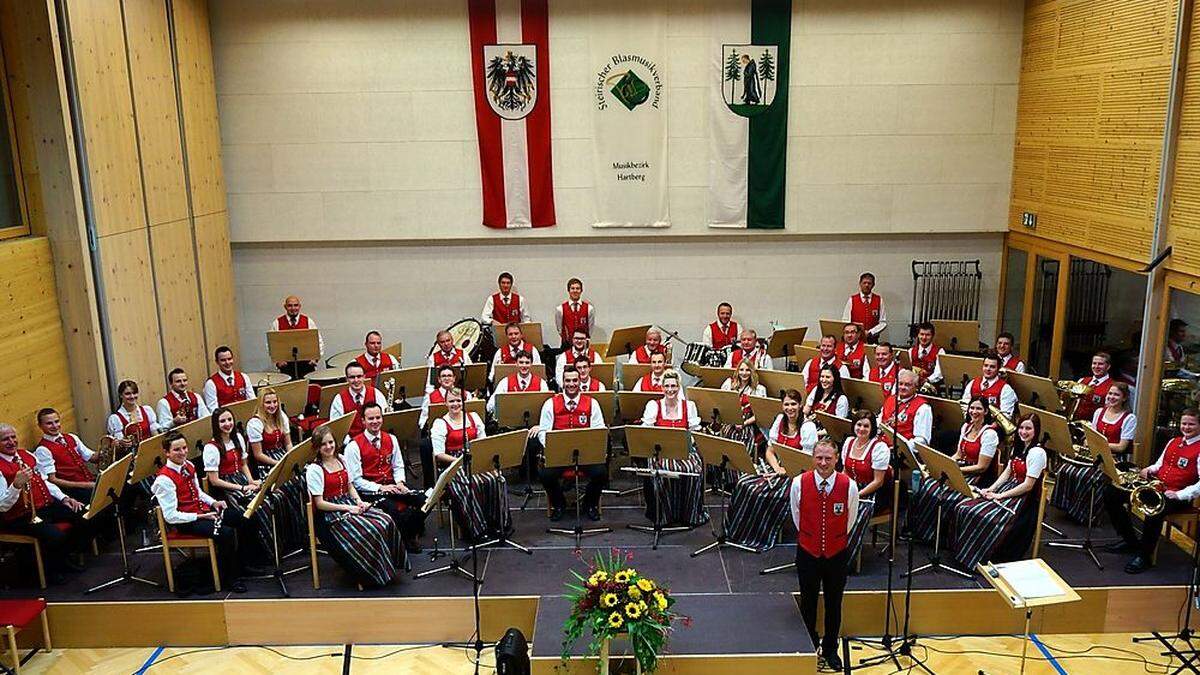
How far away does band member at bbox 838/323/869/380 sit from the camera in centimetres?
1012

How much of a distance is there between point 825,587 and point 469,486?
3.04m

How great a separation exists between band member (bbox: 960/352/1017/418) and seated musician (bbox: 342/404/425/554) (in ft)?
18.4

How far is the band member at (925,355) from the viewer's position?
10289mm

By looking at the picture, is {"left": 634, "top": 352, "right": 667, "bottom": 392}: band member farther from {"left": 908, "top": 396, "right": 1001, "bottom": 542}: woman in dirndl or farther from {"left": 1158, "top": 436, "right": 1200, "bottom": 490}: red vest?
{"left": 1158, "top": 436, "right": 1200, "bottom": 490}: red vest

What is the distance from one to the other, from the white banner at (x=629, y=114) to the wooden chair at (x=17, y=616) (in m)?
7.84

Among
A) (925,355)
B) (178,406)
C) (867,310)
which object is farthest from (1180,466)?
(178,406)

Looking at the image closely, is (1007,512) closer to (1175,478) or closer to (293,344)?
(1175,478)

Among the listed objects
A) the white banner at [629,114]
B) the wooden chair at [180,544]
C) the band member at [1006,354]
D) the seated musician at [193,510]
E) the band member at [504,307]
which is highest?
the white banner at [629,114]

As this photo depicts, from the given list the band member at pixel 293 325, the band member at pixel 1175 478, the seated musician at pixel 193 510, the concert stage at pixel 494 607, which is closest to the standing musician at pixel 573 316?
the band member at pixel 293 325

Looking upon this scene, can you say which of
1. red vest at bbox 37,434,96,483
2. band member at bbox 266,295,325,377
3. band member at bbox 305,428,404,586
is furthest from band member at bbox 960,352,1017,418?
red vest at bbox 37,434,96,483

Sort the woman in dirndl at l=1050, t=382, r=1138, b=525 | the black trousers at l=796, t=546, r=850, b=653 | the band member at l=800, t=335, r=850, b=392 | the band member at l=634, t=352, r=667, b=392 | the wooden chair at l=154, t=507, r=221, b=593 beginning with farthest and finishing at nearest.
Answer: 1. the band member at l=800, t=335, r=850, b=392
2. the band member at l=634, t=352, r=667, b=392
3. the woman in dirndl at l=1050, t=382, r=1138, b=525
4. the wooden chair at l=154, t=507, r=221, b=593
5. the black trousers at l=796, t=546, r=850, b=653

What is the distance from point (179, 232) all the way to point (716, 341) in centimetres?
672

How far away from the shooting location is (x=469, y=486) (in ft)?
25.0

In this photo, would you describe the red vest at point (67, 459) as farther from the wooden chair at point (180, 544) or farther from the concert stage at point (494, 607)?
the wooden chair at point (180, 544)
